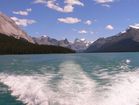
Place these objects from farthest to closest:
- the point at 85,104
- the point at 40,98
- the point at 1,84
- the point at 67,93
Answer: the point at 1,84 → the point at 67,93 → the point at 40,98 → the point at 85,104

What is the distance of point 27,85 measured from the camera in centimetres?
2605

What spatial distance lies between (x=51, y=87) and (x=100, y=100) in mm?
6191

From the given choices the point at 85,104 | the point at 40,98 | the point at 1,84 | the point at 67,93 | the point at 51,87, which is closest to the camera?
the point at 85,104

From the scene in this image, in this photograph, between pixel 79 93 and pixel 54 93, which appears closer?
pixel 79 93

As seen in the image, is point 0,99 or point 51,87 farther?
point 51,87

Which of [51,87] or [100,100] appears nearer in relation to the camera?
[100,100]

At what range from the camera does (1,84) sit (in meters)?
28.2

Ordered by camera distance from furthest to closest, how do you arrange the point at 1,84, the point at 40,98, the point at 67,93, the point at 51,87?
the point at 1,84 → the point at 51,87 → the point at 67,93 → the point at 40,98

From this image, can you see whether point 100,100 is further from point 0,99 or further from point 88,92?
point 0,99

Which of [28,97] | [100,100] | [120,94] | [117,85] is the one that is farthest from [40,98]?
[117,85]

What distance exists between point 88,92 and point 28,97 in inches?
164

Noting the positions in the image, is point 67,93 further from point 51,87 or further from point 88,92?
point 51,87

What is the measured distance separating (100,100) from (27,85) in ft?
27.7

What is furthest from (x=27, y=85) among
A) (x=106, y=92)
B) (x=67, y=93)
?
(x=106, y=92)
